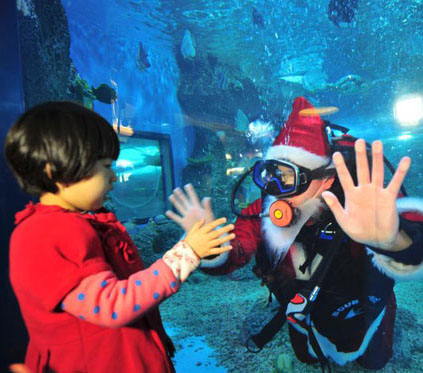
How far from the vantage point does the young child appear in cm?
75

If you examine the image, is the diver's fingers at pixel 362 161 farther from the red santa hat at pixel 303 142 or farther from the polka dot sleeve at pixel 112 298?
the polka dot sleeve at pixel 112 298

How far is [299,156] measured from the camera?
1830 mm

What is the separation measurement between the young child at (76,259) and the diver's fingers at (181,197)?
661mm

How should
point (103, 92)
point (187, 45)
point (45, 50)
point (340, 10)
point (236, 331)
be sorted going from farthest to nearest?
point (187, 45), point (340, 10), point (103, 92), point (45, 50), point (236, 331)

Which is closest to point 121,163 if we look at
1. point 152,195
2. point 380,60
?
point 152,195

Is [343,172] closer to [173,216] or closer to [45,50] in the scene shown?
[173,216]

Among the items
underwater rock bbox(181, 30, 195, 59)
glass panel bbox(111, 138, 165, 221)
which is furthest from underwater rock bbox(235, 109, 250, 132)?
glass panel bbox(111, 138, 165, 221)

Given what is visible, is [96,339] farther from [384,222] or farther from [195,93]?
[195,93]

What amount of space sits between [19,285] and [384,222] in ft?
4.25

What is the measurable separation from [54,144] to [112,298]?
0.46m

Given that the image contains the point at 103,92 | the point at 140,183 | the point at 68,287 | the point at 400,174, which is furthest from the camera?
the point at 140,183

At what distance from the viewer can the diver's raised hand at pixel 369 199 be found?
1.08 metres

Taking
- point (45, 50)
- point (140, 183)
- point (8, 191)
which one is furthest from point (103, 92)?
point (8, 191)

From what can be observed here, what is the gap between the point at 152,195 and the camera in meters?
9.09
